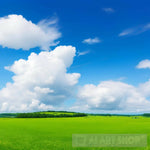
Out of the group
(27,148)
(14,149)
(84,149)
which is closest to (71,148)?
(84,149)

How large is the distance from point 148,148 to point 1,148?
22.4m

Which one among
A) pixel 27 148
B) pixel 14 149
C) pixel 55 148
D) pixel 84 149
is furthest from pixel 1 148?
pixel 84 149

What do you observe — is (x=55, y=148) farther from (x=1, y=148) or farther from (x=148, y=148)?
(x=148, y=148)

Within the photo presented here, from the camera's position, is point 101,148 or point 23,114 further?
point 23,114

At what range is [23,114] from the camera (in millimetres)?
163750

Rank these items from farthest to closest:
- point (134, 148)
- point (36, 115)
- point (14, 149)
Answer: point (36, 115), point (134, 148), point (14, 149)

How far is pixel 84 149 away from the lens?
2753cm

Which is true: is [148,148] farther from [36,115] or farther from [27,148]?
[36,115]

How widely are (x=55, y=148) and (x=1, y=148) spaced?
8.12 m

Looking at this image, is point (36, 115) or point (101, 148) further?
point (36, 115)

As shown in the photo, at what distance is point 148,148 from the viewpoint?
90.8 ft

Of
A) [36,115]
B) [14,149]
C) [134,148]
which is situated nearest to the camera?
[14,149]

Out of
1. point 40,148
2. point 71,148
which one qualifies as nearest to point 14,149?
point 40,148

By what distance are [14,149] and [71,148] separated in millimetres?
8495
